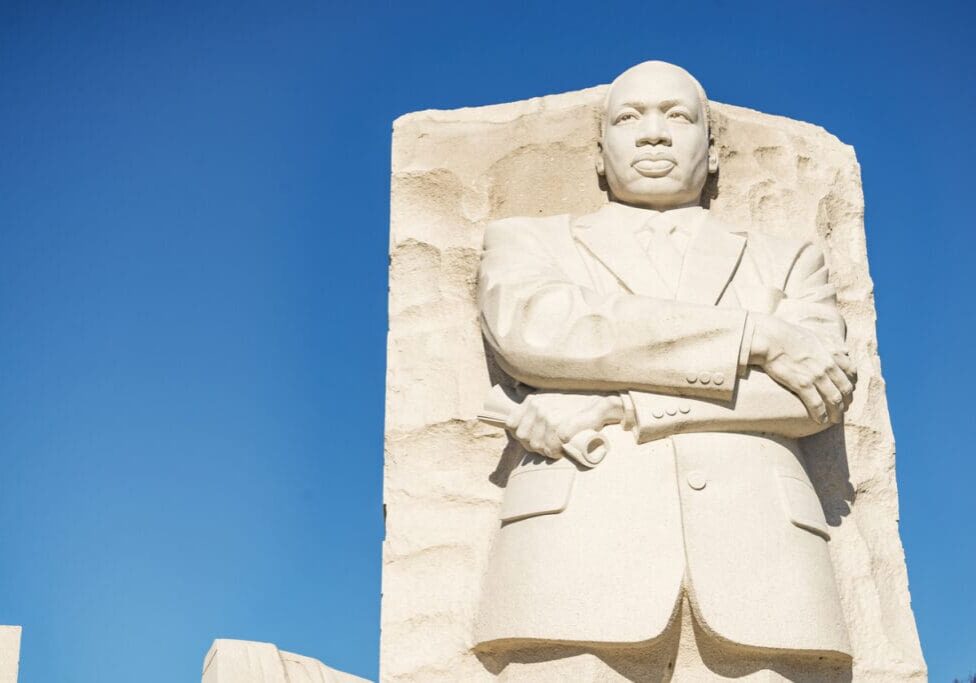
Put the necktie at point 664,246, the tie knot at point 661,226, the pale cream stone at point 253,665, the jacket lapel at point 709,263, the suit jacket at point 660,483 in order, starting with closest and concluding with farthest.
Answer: the suit jacket at point 660,483
the jacket lapel at point 709,263
the necktie at point 664,246
the tie knot at point 661,226
the pale cream stone at point 253,665

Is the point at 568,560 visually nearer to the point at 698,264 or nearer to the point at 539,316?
the point at 539,316

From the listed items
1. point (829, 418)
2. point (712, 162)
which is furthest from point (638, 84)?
point (829, 418)

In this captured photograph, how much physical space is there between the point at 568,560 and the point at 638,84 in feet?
6.46

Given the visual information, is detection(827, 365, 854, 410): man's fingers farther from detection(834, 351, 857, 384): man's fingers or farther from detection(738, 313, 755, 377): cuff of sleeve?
detection(738, 313, 755, 377): cuff of sleeve

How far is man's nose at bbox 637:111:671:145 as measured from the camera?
5434 millimetres

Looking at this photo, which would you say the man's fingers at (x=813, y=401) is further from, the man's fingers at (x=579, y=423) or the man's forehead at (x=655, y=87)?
the man's forehead at (x=655, y=87)

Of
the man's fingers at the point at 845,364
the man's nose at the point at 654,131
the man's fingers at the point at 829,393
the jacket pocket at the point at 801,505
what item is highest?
the man's nose at the point at 654,131

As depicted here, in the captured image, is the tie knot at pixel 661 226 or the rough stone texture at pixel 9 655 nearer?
the tie knot at pixel 661 226

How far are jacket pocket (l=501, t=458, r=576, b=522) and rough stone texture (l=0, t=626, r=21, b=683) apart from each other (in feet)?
9.12

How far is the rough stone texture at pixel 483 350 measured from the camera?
5242mm

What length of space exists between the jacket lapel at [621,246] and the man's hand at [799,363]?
1.43ft

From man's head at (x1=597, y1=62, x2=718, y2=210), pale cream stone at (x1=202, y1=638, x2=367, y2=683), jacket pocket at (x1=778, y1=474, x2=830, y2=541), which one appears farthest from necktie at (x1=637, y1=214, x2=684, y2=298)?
pale cream stone at (x1=202, y1=638, x2=367, y2=683)

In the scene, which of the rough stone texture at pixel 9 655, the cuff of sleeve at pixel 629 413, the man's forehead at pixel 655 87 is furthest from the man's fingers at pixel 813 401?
the rough stone texture at pixel 9 655

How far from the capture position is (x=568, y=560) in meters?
4.57
